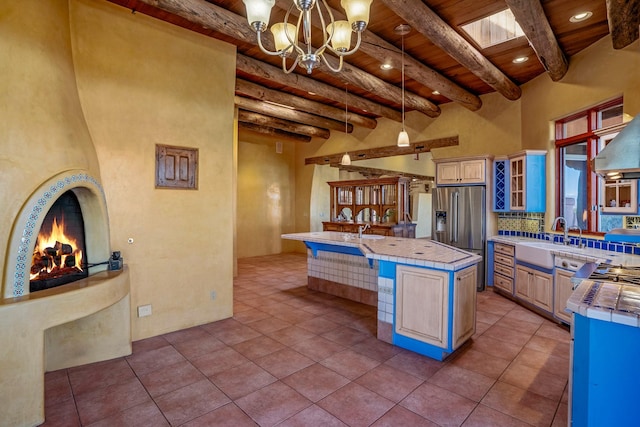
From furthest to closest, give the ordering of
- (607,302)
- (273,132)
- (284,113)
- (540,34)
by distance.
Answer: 1. (273,132)
2. (284,113)
3. (540,34)
4. (607,302)

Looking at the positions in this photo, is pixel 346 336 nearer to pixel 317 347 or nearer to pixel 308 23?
pixel 317 347

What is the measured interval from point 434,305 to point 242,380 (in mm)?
1715

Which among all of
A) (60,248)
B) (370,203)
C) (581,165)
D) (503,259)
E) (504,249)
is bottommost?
(503,259)

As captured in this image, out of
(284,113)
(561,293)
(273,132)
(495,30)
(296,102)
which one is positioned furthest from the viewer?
(273,132)

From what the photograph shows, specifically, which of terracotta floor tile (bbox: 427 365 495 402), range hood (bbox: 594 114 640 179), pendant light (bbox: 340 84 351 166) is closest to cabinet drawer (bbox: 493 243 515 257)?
terracotta floor tile (bbox: 427 365 495 402)

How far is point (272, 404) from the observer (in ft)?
7.43

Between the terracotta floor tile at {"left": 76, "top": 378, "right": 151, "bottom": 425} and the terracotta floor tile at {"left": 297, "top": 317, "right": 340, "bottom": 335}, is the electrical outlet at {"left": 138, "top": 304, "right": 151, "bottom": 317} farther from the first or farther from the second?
the terracotta floor tile at {"left": 297, "top": 317, "right": 340, "bottom": 335}

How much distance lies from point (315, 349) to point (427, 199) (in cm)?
1075

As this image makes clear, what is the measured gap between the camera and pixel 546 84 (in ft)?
15.3

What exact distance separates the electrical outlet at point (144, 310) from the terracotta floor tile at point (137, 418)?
4.19ft

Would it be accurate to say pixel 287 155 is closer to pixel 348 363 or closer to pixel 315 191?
pixel 315 191

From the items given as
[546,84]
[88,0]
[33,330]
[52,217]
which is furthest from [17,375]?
[546,84]

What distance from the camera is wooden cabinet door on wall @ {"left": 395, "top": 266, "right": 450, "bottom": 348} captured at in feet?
9.32

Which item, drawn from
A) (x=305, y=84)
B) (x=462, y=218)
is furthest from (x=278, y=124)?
(x=462, y=218)
